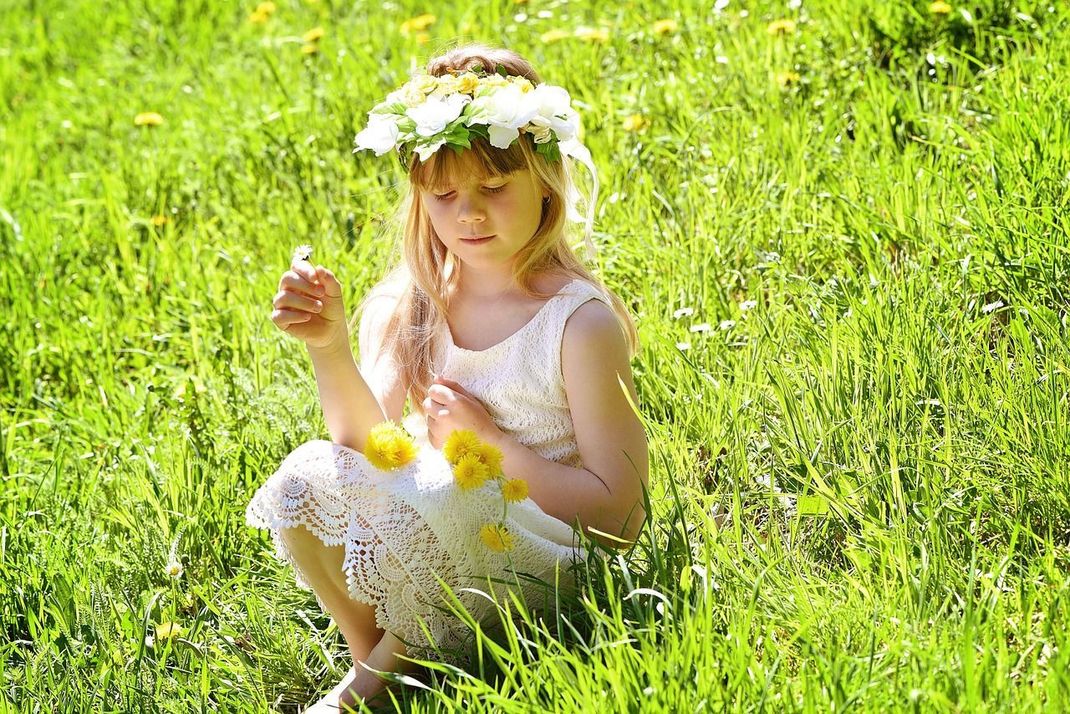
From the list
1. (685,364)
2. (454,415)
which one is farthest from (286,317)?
(685,364)

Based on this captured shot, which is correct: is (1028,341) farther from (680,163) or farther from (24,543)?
(24,543)

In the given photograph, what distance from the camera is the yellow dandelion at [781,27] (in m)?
3.55

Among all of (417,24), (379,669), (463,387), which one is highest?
(417,24)

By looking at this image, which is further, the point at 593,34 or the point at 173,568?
the point at 593,34

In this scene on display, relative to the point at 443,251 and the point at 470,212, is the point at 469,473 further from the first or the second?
the point at 443,251

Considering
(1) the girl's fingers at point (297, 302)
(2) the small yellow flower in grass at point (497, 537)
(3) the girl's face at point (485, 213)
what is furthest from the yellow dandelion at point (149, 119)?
(2) the small yellow flower in grass at point (497, 537)

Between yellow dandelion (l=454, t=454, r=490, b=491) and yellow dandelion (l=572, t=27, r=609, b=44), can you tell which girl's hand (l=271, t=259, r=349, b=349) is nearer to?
yellow dandelion (l=454, t=454, r=490, b=491)

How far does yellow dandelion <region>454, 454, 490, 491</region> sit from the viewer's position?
197 centimetres

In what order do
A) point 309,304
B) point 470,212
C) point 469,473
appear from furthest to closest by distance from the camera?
point 470,212
point 309,304
point 469,473

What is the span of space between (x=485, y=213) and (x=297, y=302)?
37 centimetres

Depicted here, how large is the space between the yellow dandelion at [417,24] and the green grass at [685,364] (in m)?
0.06

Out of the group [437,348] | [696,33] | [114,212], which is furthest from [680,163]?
[114,212]

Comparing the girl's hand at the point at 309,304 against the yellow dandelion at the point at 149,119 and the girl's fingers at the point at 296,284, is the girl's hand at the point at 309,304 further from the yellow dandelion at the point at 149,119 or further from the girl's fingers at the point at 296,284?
the yellow dandelion at the point at 149,119

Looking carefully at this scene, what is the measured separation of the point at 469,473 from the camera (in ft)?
6.47
